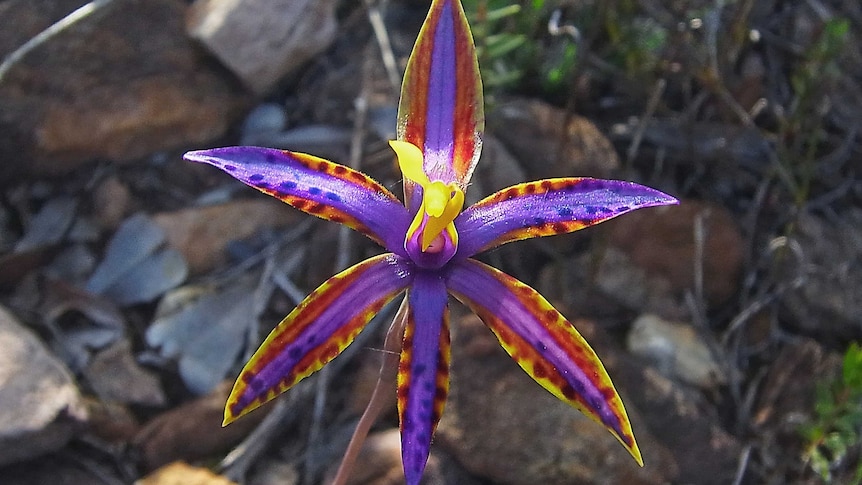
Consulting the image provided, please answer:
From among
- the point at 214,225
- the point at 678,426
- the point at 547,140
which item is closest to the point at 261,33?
the point at 214,225

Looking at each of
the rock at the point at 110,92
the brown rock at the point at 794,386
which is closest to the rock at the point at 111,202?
the rock at the point at 110,92

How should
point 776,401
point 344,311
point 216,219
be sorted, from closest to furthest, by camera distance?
point 344,311 < point 776,401 < point 216,219

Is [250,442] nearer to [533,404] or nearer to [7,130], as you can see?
[533,404]

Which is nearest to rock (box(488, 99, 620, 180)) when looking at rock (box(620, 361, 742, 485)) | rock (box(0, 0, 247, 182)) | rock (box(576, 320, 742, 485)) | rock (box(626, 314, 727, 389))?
rock (box(626, 314, 727, 389))

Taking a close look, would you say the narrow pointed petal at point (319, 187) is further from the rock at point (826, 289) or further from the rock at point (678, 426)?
the rock at point (826, 289)

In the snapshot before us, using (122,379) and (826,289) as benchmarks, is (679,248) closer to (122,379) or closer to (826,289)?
(826,289)

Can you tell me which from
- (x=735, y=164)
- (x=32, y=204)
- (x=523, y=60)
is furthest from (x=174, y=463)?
(x=735, y=164)
